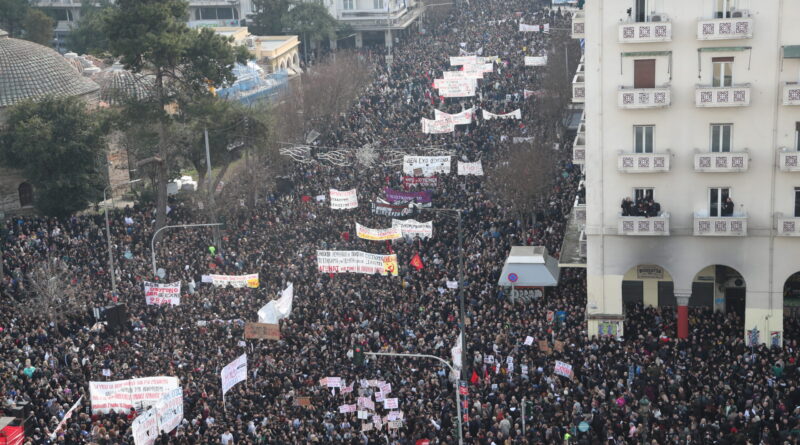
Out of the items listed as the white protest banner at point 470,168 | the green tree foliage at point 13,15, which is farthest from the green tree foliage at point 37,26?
the white protest banner at point 470,168

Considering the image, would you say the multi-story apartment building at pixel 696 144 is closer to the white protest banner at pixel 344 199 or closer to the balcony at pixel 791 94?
the balcony at pixel 791 94

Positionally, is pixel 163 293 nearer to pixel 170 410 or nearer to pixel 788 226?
pixel 170 410

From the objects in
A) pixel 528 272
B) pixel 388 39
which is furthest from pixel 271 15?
pixel 528 272

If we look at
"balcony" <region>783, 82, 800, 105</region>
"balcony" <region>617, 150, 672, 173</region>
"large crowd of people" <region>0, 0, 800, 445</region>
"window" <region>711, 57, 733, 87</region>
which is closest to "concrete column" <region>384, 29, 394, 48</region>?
"large crowd of people" <region>0, 0, 800, 445</region>

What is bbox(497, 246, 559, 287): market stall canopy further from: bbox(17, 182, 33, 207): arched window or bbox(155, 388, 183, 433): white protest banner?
bbox(17, 182, 33, 207): arched window

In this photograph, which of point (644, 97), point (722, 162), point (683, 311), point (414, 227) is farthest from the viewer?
point (414, 227)
